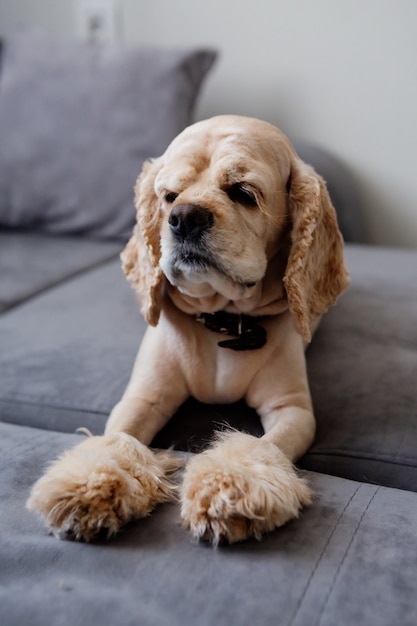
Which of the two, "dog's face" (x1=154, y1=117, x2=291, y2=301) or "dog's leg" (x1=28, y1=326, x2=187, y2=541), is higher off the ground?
"dog's face" (x1=154, y1=117, x2=291, y2=301)

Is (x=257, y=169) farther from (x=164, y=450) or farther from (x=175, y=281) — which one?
(x=164, y=450)

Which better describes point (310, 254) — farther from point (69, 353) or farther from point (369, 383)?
point (69, 353)

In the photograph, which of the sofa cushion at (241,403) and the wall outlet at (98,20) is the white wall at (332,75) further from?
the sofa cushion at (241,403)

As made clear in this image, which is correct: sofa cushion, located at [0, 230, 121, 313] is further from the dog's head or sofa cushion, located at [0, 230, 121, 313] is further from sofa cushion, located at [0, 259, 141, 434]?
the dog's head

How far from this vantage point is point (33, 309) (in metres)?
1.82

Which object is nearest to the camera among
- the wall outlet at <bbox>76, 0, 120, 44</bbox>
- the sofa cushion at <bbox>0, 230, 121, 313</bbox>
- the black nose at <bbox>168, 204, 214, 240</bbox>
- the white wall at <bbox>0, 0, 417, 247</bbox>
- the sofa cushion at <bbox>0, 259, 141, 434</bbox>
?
the black nose at <bbox>168, 204, 214, 240</bbox>

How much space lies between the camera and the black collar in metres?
1.31

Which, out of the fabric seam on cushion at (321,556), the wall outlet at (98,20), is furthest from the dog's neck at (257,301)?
the wall outlet at (98,20)

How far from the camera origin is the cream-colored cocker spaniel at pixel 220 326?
3.17 ft

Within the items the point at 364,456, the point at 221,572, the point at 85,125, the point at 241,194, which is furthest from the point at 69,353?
the point at 85,125

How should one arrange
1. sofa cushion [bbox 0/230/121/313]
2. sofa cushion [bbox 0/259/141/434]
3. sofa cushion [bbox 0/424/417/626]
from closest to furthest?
sofa cushion [bbox 0/424/417/626] < sofa cushion [bbox 0/259/141/434] < sofa cushion [bbox 0/230/121/313]

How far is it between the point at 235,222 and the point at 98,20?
6.89 ft

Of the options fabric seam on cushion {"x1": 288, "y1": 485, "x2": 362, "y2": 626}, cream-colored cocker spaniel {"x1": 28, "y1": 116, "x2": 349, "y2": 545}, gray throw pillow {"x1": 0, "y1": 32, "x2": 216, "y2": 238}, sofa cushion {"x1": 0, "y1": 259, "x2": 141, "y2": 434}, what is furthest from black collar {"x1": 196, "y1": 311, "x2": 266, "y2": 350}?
gray throw pillow {"x1": 0, "y1": 32, "x2": 216, "y2": 238}

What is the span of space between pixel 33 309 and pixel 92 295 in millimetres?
160
